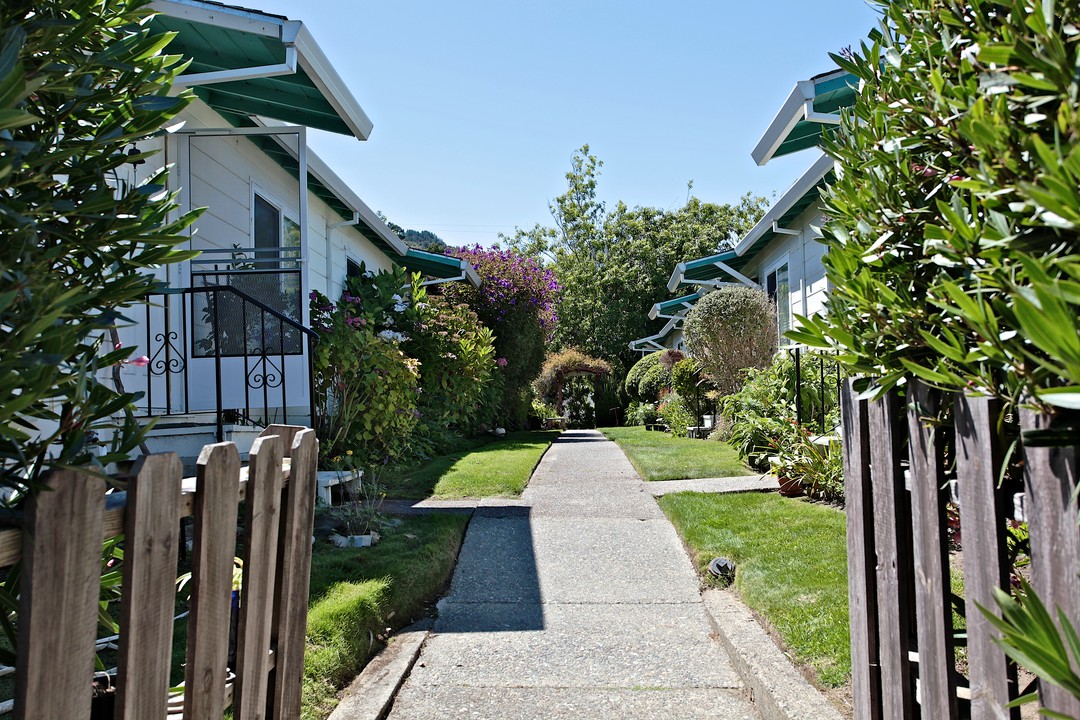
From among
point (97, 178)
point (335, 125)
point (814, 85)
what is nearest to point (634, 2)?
point (814, 85)

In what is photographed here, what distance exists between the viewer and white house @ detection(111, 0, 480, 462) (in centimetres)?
695

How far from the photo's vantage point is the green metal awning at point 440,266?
1709 centimetres

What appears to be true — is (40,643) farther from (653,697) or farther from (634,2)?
(634,2)

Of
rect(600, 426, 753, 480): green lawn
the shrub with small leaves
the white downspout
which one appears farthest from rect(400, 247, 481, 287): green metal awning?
the shrub with small leaves

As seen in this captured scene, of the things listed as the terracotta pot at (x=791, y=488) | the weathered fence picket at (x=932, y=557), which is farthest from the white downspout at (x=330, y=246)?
the weathered fence picket at (x=932, y=557)

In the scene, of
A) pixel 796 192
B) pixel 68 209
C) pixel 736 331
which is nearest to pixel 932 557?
pixel 68 209

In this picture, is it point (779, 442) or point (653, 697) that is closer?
point (653, 697)

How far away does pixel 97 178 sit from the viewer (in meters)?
1.86

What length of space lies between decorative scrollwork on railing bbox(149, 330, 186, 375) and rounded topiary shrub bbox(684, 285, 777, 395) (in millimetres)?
10147

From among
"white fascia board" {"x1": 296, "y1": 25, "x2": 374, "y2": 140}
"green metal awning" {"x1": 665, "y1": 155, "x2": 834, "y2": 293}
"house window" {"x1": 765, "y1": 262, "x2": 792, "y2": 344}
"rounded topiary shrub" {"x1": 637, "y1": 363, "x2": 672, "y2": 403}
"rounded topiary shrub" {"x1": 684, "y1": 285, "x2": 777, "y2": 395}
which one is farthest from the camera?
"rounded topiary shrub" {"x1": 637, "y1": 363, "x2": 672, "y2": 403}

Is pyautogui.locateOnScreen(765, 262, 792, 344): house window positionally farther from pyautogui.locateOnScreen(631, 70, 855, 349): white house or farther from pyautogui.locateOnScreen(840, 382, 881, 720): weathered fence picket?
pyautogui.locateOnScreen(840, 382, 881, 720): weathered fence picket

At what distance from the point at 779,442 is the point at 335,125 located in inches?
→ 230

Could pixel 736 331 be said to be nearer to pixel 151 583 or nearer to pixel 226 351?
pixel 226 351

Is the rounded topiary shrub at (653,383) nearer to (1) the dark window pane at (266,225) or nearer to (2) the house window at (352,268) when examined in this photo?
(2) the house window at (352,268)
